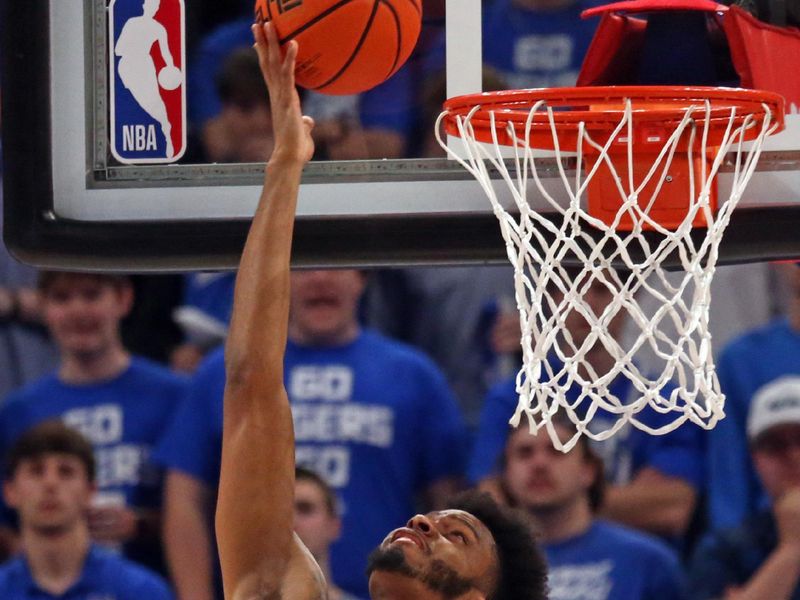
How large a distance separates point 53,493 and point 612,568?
1.59 metres

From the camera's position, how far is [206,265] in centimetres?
297

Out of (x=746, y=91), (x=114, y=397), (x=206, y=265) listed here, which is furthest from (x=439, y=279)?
(x=746, y=91)

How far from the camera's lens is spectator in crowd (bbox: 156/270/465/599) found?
4145mm

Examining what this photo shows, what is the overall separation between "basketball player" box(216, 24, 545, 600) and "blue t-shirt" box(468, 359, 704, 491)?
1.45m

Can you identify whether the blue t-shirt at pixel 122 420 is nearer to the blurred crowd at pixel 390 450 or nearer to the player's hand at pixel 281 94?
the blurred crowd at pixel 390 450

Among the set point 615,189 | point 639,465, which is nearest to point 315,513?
point 639,465

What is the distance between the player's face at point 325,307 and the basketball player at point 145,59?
1.21 meters

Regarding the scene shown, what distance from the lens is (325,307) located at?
166 inches

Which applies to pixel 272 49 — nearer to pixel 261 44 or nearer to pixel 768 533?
pixel 261 44

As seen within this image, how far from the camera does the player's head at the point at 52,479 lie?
166 inches

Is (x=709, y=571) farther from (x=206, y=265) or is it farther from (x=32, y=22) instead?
(x=32, y=22)

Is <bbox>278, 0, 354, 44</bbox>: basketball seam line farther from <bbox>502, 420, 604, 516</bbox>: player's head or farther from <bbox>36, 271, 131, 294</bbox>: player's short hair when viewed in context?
<bbox>36, 271, 131, 294</bbox>: player's short hair

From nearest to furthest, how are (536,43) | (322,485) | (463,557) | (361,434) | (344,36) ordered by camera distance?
1. (344,36)
2. (463,557)
3. (536,43)
4. (322,485)
5. (361,434)

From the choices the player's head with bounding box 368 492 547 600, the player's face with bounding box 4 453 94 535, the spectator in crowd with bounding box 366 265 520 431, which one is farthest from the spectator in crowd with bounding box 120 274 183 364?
the player's head with bounding box 368 492 547 600
